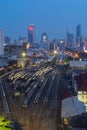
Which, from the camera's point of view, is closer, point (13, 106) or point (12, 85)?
point (13, 106)

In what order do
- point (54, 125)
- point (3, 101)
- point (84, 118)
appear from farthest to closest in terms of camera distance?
point (3, 101), point (54, 125), point (84, 118)

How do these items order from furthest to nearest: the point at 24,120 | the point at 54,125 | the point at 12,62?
the point at 12,62
the point at 24,120
the point at 54,125

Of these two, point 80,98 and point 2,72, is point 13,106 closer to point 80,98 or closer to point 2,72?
point 80,98

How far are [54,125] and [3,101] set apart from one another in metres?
5.30

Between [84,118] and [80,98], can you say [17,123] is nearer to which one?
[84,118]

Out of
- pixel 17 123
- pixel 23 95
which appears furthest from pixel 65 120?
pixel 23 95

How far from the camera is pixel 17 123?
14.7 m

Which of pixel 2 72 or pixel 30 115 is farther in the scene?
pixel 2 72

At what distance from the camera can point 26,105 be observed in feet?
59.0

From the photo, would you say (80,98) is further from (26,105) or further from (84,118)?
(84,118)

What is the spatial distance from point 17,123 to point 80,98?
4153mm

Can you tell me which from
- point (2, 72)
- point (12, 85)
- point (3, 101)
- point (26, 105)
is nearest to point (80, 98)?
point (26, 105)

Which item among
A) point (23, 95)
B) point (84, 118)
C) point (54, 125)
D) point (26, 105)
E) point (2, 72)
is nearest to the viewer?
point (84, 118)

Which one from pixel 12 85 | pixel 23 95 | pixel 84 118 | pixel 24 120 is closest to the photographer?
pixel 84 118
